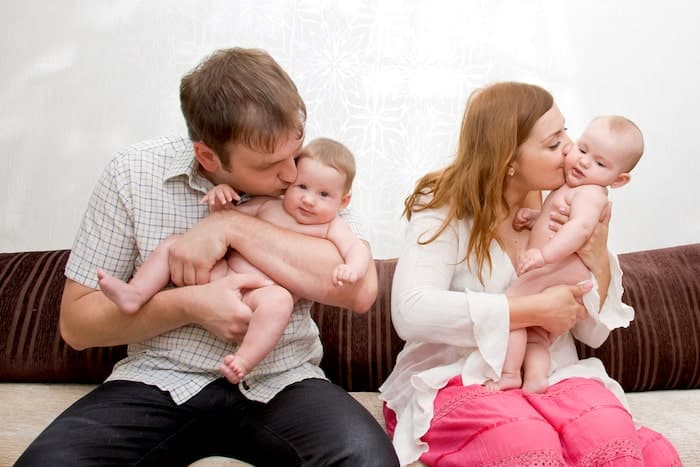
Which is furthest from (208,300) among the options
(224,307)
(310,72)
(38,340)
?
(310,72)

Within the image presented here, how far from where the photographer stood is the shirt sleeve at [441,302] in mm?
1852

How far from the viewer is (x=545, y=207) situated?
1964mm

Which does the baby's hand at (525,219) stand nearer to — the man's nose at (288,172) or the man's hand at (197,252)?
the man's nose at (288,172)

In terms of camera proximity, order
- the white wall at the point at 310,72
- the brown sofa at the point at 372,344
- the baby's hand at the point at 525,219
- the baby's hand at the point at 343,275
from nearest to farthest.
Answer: the baby's hand at the point at 343,275 → the baby's hand at the point at 525,219 → the brown sofa at the point at 372,344 → the white wall at the point at 310,72

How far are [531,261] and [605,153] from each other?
327 millimetres

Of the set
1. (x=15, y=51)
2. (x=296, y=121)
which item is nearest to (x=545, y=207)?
(x=296, y=121)

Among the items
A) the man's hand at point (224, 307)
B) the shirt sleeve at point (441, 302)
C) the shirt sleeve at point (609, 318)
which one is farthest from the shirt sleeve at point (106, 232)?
the shirt sleeve at point (609, 318)

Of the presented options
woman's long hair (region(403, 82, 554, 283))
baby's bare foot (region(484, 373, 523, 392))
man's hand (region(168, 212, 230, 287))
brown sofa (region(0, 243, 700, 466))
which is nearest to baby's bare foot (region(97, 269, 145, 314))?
man's hand (region(168, 212, 230, 287))

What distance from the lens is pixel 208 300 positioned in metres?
1.68

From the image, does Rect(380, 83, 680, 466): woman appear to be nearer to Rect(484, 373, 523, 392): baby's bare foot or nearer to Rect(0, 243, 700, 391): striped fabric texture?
Rect(484, 373, 523, 392): baby's bare foot

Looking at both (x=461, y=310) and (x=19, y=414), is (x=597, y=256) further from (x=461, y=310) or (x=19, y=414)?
(x=19, y=414)

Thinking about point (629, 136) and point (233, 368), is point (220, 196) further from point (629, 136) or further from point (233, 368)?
point (629, 136)

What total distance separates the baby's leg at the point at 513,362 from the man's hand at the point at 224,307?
0.60 metres

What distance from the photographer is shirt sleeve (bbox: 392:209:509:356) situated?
1.85m
